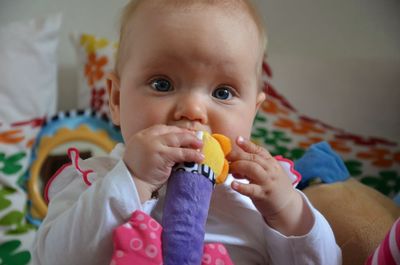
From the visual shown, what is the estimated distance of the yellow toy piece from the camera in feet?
1.92

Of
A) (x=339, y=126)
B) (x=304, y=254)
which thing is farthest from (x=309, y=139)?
(x=304, y=254)

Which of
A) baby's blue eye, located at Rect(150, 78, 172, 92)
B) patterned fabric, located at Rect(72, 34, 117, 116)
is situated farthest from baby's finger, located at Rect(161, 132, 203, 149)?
patterned fabric, located at Rect(72, 34, 117, 116)

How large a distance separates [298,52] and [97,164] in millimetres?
1113

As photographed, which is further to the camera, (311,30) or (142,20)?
(311,30)

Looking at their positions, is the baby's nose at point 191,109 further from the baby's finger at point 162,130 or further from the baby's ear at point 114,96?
the baby's ear at point 114,96

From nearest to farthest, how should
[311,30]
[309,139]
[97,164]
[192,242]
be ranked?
[192,242] < [97,164] < [309,139] < [311,30]

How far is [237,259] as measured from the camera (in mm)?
701

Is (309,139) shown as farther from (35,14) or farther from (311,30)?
(35,14)

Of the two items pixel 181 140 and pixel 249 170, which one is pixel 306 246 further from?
pixel 181 140

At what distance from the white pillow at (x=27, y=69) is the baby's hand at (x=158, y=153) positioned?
38.4 inches

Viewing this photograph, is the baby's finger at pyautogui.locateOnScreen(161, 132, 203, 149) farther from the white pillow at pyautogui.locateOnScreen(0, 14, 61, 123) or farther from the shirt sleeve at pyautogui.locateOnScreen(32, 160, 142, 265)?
the white pillow at pyautogui.locateOnScreen(0, 14, 61, 123)

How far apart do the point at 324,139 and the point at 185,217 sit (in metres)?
0.92

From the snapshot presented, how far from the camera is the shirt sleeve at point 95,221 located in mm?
577

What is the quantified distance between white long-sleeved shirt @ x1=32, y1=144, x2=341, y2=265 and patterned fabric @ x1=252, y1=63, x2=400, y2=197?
0.63m
